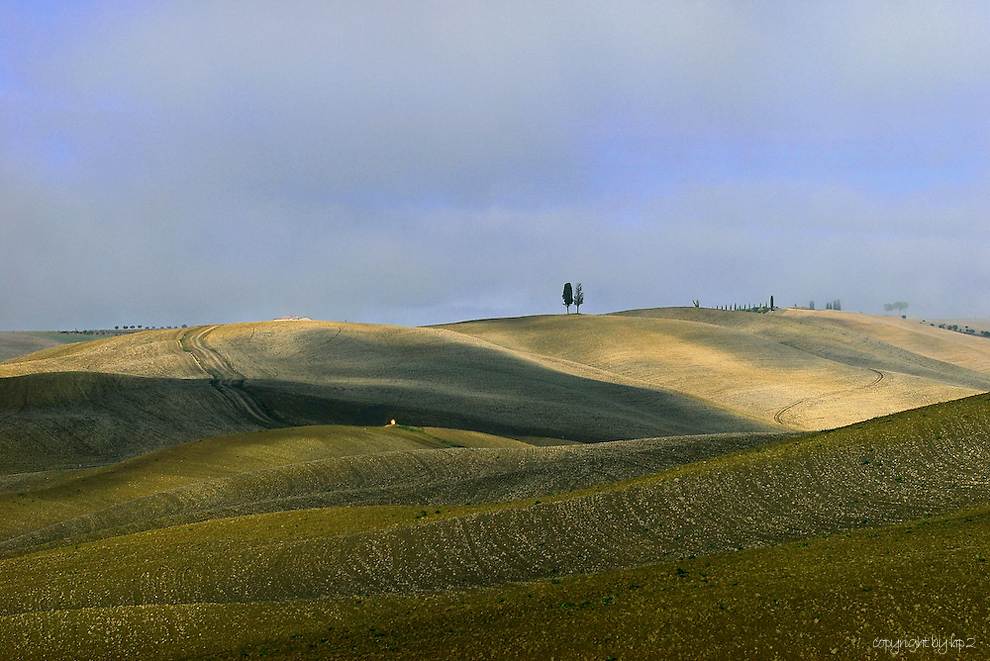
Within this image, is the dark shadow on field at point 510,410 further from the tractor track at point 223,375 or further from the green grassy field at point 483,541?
the green grassy field at point 483,541

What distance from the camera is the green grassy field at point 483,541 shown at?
20438 millimetres

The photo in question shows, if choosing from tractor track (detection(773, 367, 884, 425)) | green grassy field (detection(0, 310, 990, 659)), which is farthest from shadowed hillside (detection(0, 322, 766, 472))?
tractor track (detection(773, 367, 884, 425))

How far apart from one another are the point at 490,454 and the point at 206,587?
24.6 meters

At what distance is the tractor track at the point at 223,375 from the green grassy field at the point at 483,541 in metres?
5.08

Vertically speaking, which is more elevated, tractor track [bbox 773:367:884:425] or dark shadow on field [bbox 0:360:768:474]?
dark shadow on field [bbox 0:360:768:474]

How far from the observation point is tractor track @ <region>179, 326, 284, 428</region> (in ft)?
245

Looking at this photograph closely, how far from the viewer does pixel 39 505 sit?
1756 inches

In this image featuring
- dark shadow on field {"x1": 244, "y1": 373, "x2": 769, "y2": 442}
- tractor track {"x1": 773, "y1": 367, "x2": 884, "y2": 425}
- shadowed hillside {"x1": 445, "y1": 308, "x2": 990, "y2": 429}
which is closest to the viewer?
dark shadow on field {"x1": 244, "y1": 373, "x2": 769, "y2": 442}

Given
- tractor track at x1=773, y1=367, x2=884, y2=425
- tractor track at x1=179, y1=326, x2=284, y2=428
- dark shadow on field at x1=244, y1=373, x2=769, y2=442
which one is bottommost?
tractor track at x1=773, y1=367, x2=884, y2=425

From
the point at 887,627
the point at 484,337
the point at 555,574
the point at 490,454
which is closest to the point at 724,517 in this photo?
the point at 555,574

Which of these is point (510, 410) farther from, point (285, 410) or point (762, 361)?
point (762, 361)

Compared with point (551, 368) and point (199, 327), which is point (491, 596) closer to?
point (551, 368)

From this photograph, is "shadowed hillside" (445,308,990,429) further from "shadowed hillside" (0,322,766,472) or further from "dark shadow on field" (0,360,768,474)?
"dark shadow on field" (0,360,768,474)

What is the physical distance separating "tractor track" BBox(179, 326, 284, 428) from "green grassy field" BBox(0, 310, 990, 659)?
16.7 feet
